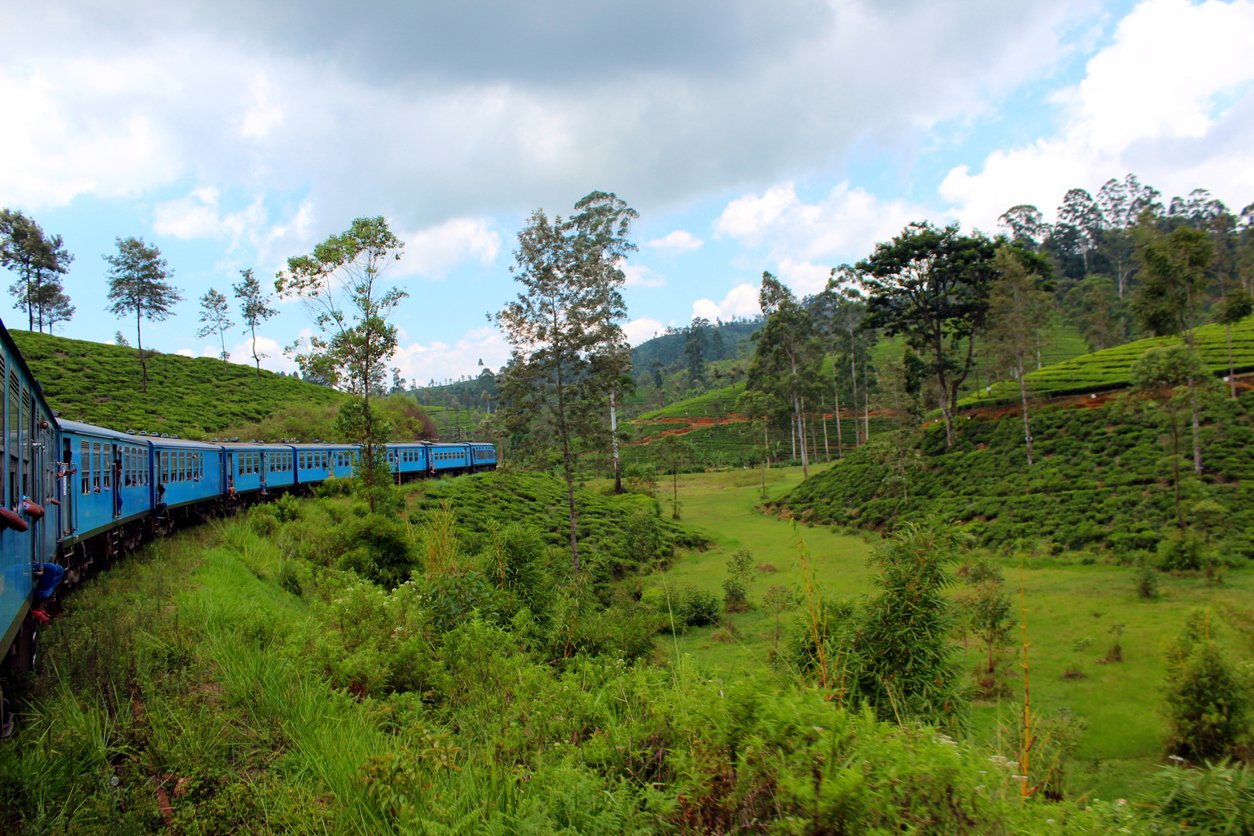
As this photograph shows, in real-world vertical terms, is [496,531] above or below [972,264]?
below

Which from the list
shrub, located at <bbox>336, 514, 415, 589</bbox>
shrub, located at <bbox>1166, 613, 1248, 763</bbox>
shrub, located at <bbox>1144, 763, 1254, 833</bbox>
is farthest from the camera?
shrub, located at <bbox>336, 514, 415, 589</bbox>

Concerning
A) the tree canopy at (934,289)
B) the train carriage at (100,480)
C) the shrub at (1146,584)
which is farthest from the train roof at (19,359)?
the tree canopy at (934,289)

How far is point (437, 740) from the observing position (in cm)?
376

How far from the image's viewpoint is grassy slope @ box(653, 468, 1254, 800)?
8664 millimetres

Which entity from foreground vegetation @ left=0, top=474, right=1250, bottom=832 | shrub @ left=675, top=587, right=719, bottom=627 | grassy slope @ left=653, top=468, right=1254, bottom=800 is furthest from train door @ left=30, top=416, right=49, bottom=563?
shrub @ left=675, top=587, right=719, bottom=627

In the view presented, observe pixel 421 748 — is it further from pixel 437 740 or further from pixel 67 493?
pixel 67 493

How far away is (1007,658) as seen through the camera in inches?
493

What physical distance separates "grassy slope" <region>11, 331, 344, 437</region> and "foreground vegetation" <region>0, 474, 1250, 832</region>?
120 feet

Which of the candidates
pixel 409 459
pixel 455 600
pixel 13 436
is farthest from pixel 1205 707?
pixel 409 459

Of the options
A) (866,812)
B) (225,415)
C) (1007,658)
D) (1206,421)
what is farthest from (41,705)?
(225,415)

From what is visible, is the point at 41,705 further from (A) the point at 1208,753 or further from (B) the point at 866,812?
(A) the point at 1208,753

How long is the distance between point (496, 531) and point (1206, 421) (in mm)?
28383

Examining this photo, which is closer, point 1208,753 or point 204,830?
point 204,830

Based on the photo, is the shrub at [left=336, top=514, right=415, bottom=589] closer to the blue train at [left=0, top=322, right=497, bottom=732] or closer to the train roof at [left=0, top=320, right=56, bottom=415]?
the blue train at [left=0, top=322, right=497, bottom=732]
